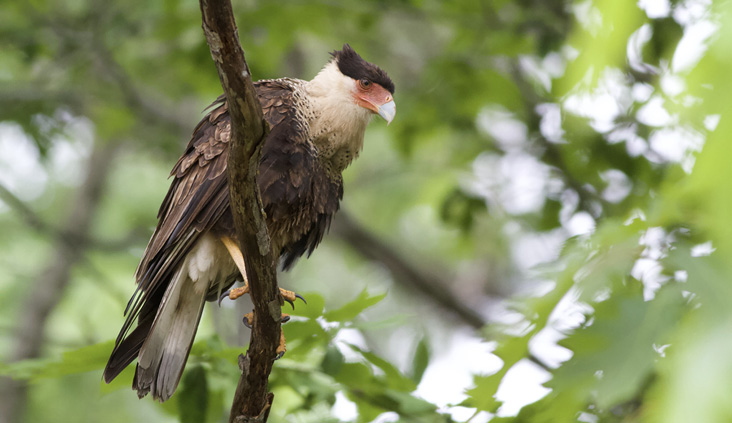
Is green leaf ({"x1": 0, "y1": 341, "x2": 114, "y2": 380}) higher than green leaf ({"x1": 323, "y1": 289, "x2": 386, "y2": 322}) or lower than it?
lower

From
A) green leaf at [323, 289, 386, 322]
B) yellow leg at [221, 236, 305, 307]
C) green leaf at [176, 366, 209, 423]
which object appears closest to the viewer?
green leaf at [323, 289, 386, 322]

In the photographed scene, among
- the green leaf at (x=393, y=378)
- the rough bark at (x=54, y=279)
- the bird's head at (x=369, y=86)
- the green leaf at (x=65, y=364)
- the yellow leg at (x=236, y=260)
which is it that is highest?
the rough bark at (x=54, y=279)

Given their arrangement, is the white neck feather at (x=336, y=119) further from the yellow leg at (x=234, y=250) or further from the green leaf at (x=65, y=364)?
the green leaf at (x=65, y=364)

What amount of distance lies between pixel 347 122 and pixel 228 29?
69.8 inches

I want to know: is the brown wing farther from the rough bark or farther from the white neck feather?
the rough bark

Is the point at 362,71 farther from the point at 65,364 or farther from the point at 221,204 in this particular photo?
the point at 65,364

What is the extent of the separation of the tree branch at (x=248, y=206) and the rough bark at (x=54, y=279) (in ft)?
13.1

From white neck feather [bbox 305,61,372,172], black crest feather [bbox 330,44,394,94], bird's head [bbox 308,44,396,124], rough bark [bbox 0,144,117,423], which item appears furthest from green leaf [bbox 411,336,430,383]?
rough bark [bbox 0,144,117,423]

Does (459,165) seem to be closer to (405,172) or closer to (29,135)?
(405,172)

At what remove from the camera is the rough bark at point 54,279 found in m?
7.21

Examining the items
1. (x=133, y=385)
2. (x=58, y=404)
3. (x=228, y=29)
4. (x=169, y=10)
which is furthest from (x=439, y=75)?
(x=58, y=404)

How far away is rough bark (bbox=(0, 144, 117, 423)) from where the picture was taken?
721 cm

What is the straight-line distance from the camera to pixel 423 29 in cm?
881

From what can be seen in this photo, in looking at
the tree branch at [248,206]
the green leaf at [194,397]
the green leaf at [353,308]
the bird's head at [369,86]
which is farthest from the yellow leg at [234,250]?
the bird's head at [369,86]
